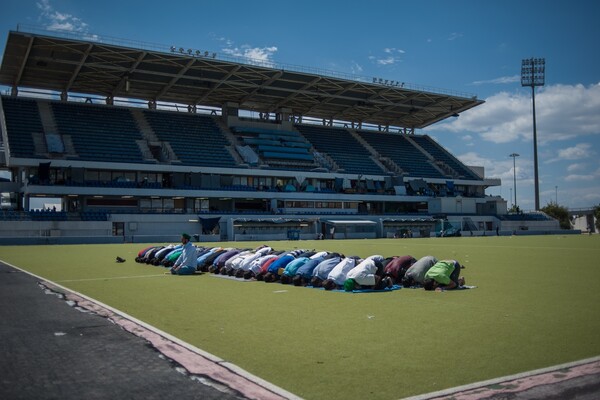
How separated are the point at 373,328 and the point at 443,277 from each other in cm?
563

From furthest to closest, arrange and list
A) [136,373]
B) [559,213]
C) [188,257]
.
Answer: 1. [559,213]
2. [188,257]
3. [136,373]

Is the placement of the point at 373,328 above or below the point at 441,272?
below

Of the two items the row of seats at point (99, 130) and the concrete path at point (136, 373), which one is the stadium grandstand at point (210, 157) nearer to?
the row of seats at point (99, 130)

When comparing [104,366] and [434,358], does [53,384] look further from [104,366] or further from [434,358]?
[434,358]

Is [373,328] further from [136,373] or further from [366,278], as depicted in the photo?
[366,278]

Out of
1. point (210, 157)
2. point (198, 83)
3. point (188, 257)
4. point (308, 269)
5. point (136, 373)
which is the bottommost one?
point (136, 373)

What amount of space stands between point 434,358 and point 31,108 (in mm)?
70026

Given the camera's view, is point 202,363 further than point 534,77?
No

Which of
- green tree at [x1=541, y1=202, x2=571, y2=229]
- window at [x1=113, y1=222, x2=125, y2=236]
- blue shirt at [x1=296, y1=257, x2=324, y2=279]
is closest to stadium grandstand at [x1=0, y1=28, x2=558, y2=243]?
window at [x1=113, y1=222, x2=125, y2=236]

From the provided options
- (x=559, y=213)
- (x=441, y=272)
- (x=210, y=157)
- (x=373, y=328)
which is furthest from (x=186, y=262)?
(x=559, y=213)

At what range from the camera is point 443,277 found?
1422 centimetres

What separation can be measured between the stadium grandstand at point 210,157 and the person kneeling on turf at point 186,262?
34.2 meters

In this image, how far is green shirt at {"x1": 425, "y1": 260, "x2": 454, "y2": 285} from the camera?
46.7 feet

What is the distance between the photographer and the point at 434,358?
7.16 meters
